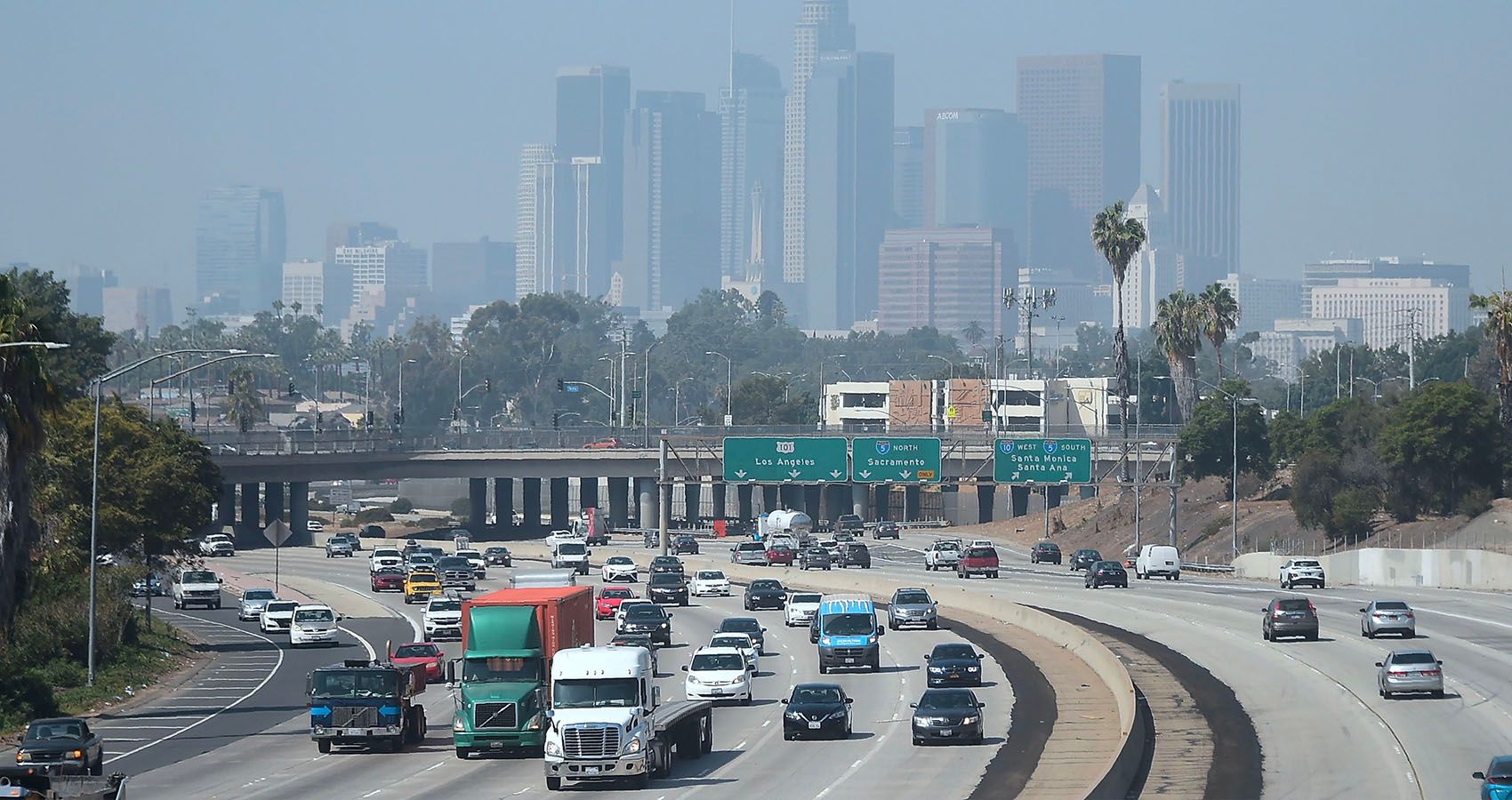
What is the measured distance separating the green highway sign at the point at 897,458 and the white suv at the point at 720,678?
→ 63.9 m

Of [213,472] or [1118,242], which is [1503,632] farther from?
[1118,242]

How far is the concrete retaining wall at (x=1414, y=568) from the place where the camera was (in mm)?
89500

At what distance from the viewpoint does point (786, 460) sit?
11938cm

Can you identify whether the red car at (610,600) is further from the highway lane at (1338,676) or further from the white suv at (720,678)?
the white suv at (720,678)

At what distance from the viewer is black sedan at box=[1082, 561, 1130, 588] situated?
96.0 meters

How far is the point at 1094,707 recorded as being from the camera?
2037 inches

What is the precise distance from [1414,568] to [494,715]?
63.8 m

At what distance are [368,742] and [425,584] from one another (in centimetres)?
5028

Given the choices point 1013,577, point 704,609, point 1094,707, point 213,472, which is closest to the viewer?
point 1094,707

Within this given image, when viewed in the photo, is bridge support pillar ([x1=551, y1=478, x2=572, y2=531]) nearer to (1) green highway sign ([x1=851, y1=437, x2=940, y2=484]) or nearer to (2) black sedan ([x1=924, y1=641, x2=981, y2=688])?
(1) green highway sign ([x1=851, y1=437, x2=940, y2=484])

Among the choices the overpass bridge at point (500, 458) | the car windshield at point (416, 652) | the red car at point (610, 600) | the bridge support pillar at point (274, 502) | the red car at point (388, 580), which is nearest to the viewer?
the car windshield at point (416, 652)

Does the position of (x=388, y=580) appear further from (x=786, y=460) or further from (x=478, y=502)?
(x=478, y=502)

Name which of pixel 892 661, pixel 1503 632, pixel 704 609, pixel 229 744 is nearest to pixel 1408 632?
pixel 1503 632

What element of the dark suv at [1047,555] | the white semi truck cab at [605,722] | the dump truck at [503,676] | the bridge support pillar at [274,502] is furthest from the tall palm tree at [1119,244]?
the white semi truck cab at [605,722]
